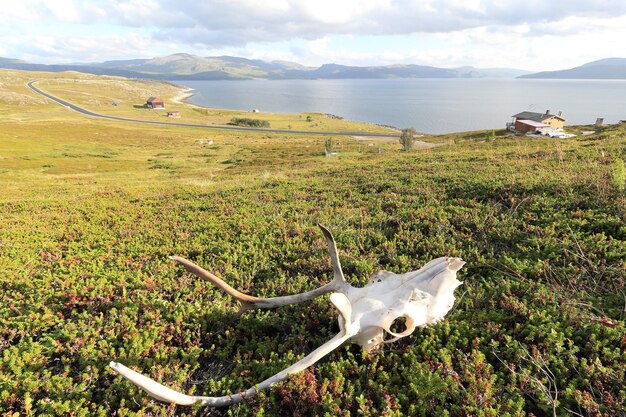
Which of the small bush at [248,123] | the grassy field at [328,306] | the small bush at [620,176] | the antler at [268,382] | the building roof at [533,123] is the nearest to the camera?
the antler at [268,382]

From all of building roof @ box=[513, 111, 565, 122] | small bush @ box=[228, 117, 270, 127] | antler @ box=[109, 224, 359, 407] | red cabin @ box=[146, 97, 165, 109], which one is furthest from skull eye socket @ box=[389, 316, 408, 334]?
red cabin @ box=[146, 97, 165, 109]

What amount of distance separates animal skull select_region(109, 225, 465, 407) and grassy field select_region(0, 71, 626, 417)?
20 centimetres

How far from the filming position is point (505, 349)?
13.7 feet

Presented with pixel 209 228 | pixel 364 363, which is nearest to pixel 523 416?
pixel 364 363

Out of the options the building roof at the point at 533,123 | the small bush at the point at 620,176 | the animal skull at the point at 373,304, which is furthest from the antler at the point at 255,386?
the building roof at the point at 533,123

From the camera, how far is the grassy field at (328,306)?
12.2 ft

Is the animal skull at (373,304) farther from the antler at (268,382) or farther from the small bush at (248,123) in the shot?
the small bush at (248,123)

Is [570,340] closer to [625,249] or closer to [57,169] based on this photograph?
[625,249]

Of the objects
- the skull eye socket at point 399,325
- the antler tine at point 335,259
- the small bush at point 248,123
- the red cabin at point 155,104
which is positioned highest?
the red cabin at point 155,104

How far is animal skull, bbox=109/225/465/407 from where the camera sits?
3844 millimetres

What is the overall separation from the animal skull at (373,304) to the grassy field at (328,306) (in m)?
0.20

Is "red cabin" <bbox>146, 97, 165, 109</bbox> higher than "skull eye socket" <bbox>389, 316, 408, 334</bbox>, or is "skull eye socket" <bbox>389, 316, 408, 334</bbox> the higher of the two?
"red cabin" <bbox>146, 97, 165, 109</bbox>

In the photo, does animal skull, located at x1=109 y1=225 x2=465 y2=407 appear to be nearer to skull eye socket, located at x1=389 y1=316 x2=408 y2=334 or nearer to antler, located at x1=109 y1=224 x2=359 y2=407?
antler, located at x1=109 y1=224 x2=359 y2=407

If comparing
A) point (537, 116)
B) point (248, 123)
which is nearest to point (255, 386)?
point (537, 116)
